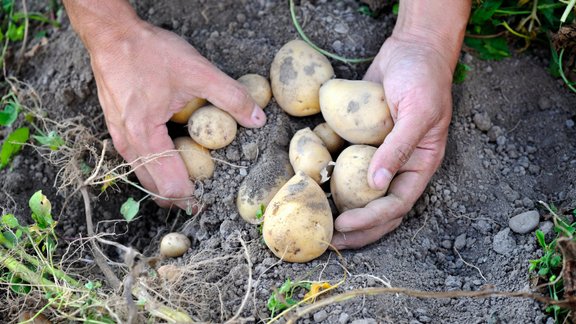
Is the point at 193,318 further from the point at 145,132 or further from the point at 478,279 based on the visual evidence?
the point at 478,279

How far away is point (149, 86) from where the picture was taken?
72.1 inches

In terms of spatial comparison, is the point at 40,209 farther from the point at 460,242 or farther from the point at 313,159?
the point at 460,242

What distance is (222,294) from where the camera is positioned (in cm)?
159

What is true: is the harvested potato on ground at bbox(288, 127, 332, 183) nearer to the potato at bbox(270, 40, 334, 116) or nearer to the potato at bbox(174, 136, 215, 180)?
the potato at bbox(270, 40, 334, 116)

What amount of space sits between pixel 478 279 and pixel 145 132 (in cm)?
96

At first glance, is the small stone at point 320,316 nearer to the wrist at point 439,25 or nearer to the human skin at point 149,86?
the human skin at point 149,86

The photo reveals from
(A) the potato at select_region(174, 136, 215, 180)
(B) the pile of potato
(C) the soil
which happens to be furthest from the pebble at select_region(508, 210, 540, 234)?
(A) the potato at select_region(174, 136, 215, 180)

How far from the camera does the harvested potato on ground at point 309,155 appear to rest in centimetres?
174

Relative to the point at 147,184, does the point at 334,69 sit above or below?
above

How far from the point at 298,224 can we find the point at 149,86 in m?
0.60

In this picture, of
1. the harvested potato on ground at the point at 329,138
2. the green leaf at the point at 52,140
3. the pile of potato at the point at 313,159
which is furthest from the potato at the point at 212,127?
the green leaf at the point at 52,140

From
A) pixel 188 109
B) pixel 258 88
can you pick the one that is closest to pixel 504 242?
pixel 258 88

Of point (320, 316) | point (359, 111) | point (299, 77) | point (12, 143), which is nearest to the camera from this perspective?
point (320, 316)

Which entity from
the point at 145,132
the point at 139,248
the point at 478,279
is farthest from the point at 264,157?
the point at 478,279
